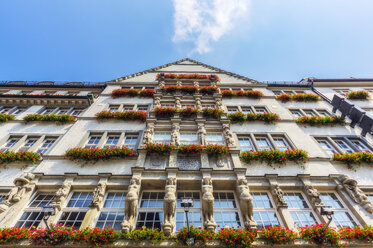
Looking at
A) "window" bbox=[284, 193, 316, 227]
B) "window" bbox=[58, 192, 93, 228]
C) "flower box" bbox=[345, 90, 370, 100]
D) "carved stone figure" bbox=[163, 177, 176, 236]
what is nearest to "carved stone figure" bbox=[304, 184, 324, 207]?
"window" bbox=[284, 193, 316, 227]

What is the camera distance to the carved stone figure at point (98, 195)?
763 cm

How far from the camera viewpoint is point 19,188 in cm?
820

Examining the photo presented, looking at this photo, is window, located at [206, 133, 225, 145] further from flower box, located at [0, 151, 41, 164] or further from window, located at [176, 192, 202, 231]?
flower box, located at [0, 151, 41, 164]

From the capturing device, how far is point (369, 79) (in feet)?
65.0

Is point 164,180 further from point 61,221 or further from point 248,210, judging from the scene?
point 61,221

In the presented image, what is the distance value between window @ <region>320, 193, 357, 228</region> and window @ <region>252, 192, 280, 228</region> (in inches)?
102

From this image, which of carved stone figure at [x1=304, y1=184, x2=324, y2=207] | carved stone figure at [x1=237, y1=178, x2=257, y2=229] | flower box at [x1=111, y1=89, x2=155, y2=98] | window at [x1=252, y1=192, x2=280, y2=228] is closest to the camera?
carved stone figure at [x1=237, y1=178, x2=257, y2=229]

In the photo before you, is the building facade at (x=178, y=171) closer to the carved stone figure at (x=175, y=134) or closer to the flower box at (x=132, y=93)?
the carved stone figure at (x=175, y=134)

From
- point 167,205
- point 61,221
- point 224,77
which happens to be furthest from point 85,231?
point 224,77

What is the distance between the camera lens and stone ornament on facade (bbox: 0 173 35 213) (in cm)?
757

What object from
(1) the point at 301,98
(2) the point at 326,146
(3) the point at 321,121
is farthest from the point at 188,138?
(1) the point at 301,98

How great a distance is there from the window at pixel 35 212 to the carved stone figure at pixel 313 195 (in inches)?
442

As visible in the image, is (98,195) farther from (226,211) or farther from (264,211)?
(264,211)

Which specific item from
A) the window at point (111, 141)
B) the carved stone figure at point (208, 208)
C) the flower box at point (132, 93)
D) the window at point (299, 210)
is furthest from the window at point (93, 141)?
the window at point (299, 210)
